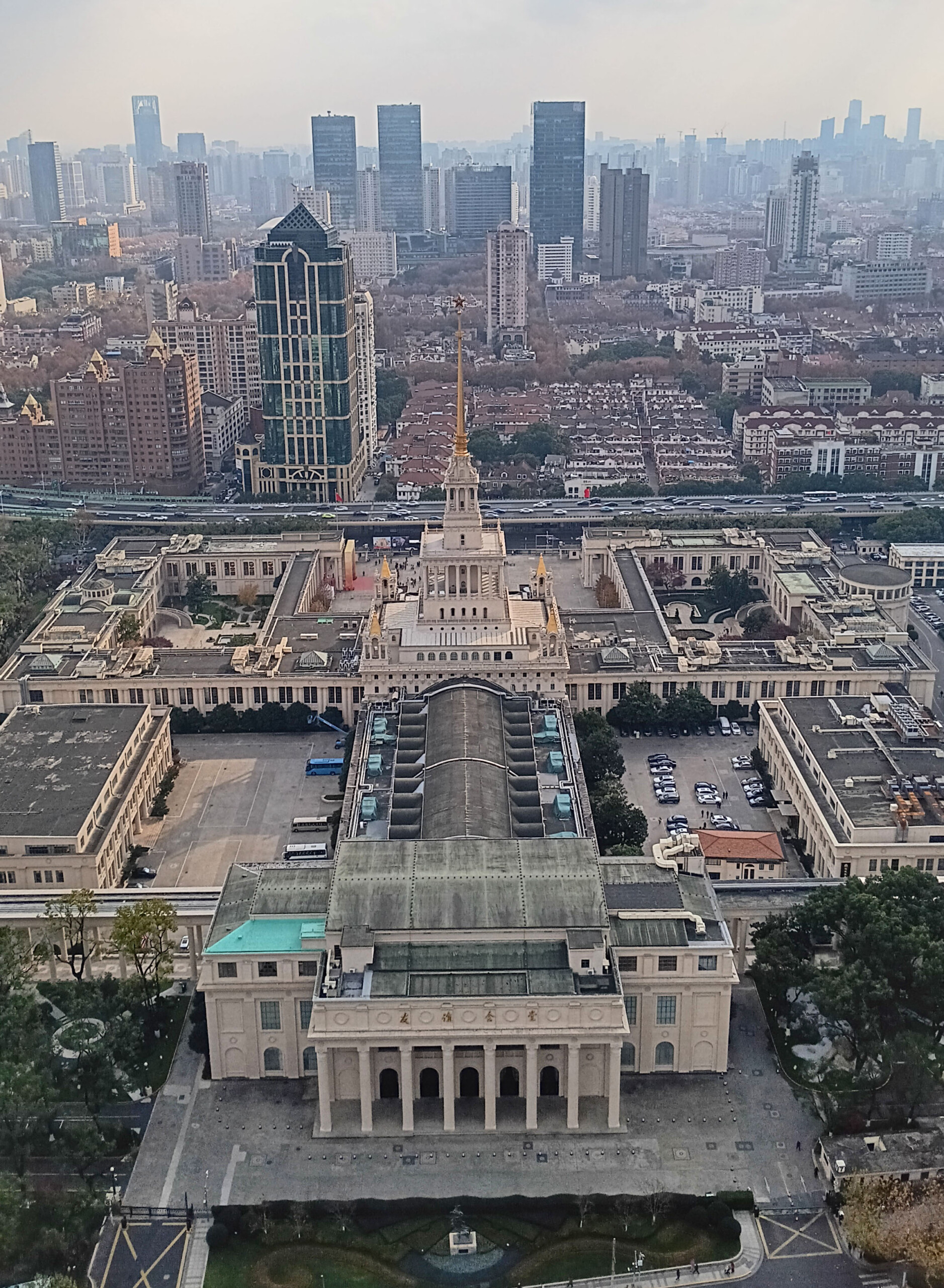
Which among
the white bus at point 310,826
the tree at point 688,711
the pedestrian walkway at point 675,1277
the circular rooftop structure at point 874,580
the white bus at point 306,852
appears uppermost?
the circular rooftop structure at point 874,580

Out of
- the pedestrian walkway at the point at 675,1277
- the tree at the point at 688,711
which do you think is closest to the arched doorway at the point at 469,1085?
the pedestrian walkway at the point at 675,1277

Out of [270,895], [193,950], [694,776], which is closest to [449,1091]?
[270,895]

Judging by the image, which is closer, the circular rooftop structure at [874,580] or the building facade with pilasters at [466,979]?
the building facade with pilasters at [466,979]

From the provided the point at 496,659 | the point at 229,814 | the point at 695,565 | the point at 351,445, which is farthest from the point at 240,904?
the point at 351,445

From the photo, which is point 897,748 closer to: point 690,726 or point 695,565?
point 690,726

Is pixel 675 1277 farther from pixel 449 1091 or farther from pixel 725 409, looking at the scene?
pixel 725 409

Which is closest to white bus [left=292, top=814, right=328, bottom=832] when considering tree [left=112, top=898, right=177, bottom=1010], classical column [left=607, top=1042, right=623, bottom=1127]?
tree [left=112, top=898, right=177, bottom=1010]

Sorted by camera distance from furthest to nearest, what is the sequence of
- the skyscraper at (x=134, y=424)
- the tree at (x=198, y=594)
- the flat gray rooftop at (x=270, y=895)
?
the skyscraper at (x=134, y=424) < the tree at (x=198, y=594) < the flat gray rooftop at (x=270, y=895)

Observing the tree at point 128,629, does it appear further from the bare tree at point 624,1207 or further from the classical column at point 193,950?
the bare tree at point 624,1207
